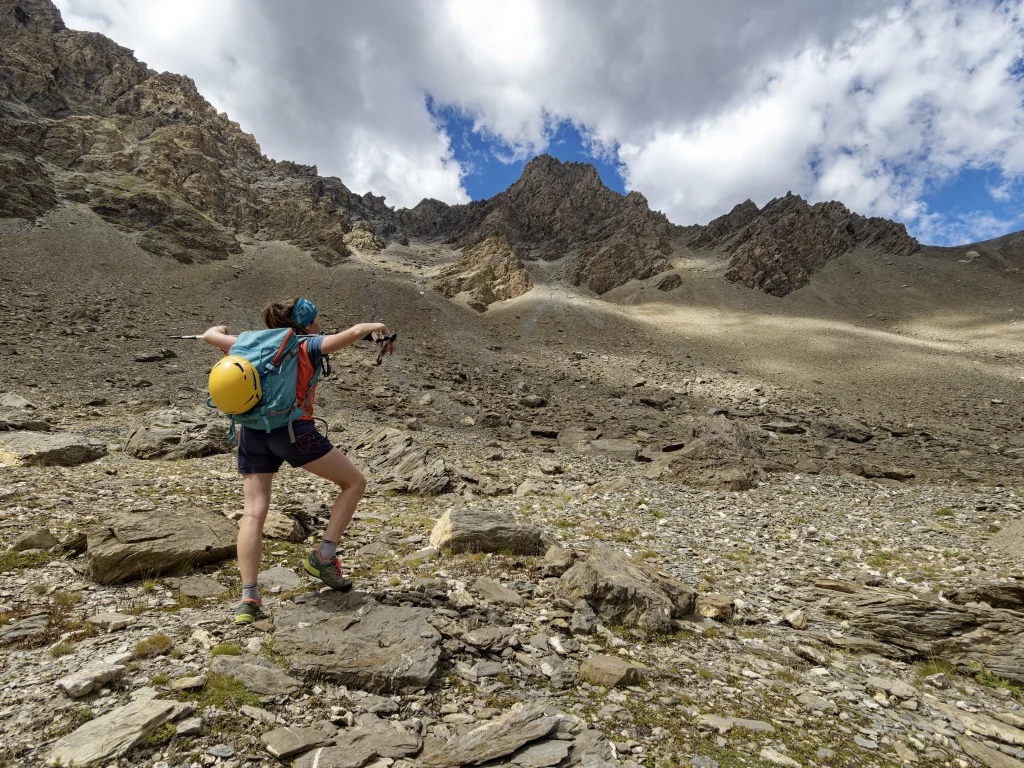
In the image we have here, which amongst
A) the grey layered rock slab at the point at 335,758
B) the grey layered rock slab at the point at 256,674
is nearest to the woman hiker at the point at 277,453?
the grey layered rock slab at the point at 256,674

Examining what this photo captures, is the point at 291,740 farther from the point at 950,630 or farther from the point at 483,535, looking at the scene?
the point at 950,630

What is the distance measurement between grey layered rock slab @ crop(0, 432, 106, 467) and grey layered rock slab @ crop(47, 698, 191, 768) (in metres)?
12.7

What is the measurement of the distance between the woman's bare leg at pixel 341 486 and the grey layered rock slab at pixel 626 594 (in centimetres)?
311

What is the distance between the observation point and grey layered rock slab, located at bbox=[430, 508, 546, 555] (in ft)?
27.0

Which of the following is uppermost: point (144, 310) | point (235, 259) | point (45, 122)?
point (45, 122)

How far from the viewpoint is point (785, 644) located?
6176mm

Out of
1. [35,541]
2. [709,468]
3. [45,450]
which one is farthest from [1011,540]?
[45,450]

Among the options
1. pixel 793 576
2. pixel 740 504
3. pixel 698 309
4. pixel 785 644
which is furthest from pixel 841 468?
pixel 698 309

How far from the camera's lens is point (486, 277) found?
85.0m

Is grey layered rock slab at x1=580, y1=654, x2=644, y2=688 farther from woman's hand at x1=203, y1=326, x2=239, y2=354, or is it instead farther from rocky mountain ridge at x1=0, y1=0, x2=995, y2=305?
rocky mountain ridge at x1=0, y1=0, x2=995, y2=305

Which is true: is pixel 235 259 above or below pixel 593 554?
above

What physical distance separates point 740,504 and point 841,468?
31.5 ft

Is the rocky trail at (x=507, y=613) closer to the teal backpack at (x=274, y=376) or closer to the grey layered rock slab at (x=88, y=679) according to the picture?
the grey layered rock slab at (x=88, y=679)

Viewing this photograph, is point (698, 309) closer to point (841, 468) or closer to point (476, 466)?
point (841, 468)
